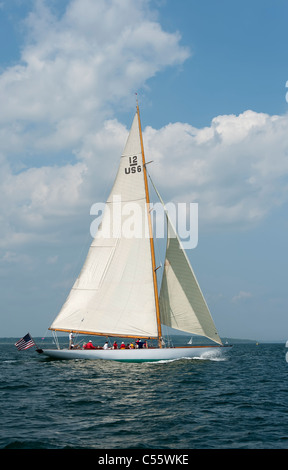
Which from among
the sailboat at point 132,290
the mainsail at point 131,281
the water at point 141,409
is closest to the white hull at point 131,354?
the sailboat at point 132,290

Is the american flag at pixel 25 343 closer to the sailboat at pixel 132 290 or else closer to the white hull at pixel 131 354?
the sailboat at pixel 132 290

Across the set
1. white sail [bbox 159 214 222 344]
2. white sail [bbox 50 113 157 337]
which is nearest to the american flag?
white sail [bbox 50 113 157 337]

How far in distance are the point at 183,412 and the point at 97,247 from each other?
21.8 metres

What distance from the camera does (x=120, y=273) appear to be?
37.2m

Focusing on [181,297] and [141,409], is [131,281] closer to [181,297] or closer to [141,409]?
[181,297]

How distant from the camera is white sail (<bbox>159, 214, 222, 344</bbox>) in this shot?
35.8m

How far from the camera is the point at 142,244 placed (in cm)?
3750

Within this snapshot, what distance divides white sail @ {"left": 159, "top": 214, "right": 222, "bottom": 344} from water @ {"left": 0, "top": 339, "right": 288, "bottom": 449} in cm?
462

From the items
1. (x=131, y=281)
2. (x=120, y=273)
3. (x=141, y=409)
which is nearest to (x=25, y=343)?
(x=120, y=273)
